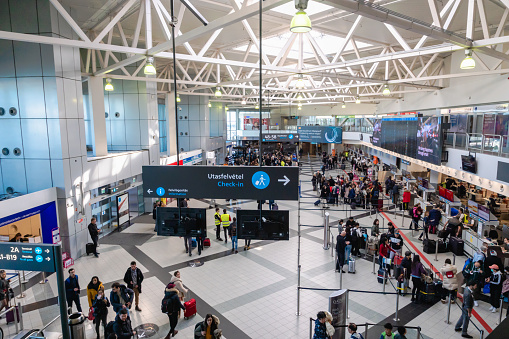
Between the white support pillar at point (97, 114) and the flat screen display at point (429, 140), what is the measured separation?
14.2 metres

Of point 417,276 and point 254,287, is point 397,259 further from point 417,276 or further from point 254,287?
point 254,287

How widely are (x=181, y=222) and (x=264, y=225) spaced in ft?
5.90

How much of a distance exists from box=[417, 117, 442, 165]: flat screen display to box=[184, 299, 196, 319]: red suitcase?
11.7 m

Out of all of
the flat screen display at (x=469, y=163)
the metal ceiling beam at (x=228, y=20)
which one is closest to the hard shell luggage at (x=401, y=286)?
the flat screen display at (x=469, y=163)

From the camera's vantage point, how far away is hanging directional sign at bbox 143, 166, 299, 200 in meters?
5.68

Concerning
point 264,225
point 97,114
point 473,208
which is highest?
point 97,114

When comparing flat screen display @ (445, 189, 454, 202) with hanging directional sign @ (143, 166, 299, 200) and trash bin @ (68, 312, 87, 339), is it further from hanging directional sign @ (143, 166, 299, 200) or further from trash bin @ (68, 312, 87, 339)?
trash bin @ (68, 312, 87, 339)

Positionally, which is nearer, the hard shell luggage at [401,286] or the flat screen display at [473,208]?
the hard shell luggage at [401,286]

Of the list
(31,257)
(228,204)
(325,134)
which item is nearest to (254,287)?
(31,257)

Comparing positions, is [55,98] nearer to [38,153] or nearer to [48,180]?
[38,153]

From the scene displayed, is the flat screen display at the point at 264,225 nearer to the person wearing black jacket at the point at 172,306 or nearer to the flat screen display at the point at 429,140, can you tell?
the person wearing black jacket at the point at 172,306

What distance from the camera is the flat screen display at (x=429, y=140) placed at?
1389 centimetres

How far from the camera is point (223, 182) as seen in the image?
19.4 feet

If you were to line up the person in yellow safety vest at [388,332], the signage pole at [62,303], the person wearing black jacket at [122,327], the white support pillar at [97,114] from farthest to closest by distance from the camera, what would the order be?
the white support pillar at [97,114] → the person wearing black jacket at [122,327] → the person in yellow safety vest at [388,332] → the signage pole at [62,303]
